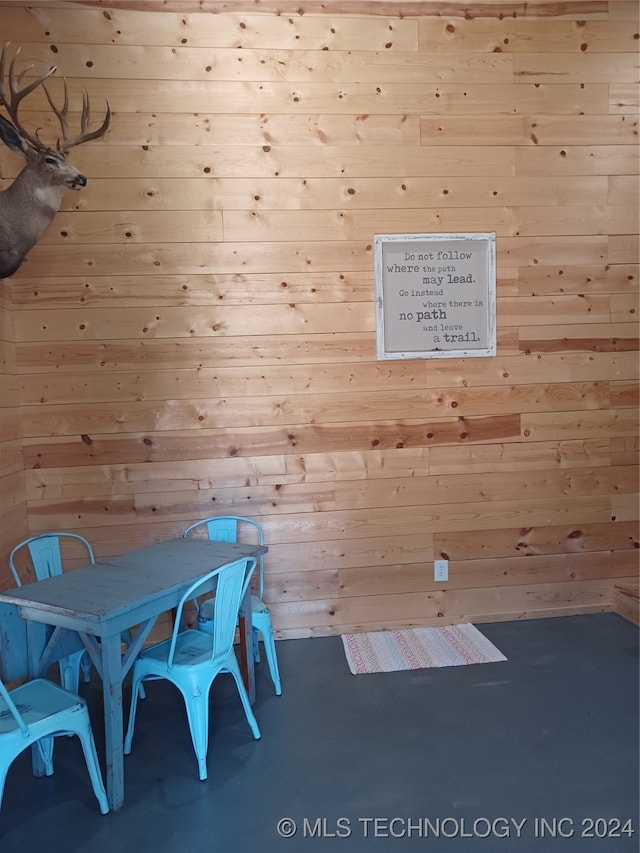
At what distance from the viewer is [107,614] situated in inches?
69.9

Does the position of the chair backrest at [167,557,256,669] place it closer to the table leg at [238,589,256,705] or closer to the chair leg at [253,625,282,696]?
the table leg at [238,589,256,705]

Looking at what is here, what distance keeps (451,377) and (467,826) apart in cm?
204

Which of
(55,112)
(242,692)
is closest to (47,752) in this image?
(242,692)

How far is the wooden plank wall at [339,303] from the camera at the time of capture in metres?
2.94

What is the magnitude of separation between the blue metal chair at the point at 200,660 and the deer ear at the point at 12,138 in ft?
6.35

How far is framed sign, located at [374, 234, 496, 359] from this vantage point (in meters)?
3.10

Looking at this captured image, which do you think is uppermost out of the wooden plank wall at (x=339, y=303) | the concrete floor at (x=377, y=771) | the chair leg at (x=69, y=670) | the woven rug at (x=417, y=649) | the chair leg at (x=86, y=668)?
the wooden plank wall at (x=339, y=303)

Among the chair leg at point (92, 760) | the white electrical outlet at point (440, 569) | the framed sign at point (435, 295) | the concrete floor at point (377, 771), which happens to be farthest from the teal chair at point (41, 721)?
the framed sign at point (435, 295)

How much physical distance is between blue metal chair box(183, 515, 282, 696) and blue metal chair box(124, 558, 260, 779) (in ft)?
1.26

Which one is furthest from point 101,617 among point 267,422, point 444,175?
point 444,175

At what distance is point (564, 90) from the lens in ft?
10.4

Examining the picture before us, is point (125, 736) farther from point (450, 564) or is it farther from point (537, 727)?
point (450, 564)

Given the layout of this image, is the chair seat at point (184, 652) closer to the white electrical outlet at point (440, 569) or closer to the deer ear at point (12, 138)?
the white electrical outlet at point (440, 569)

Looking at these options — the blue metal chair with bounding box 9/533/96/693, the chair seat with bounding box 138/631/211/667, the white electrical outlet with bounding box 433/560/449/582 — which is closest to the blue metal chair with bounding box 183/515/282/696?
the chair seat with bounding box 138/631/211/667
